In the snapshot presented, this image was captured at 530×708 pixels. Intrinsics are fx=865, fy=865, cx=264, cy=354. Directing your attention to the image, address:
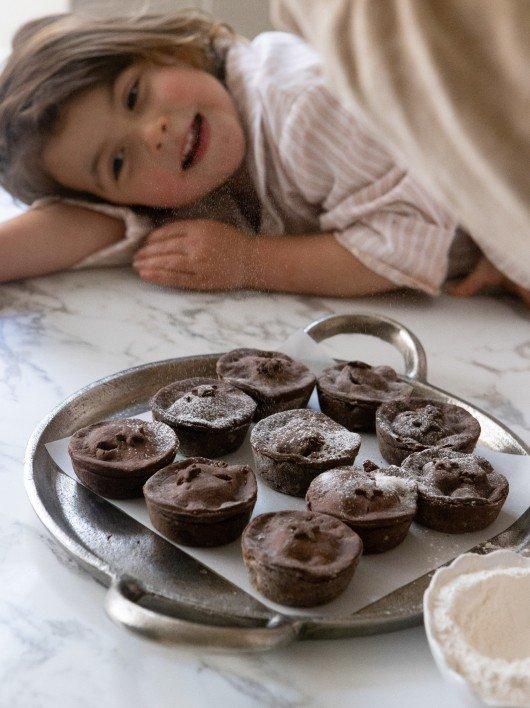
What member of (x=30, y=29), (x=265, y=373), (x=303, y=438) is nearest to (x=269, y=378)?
(x=265, y=373)

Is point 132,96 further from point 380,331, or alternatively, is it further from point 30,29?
point 380,331

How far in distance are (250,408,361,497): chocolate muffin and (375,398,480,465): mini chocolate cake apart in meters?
0.03

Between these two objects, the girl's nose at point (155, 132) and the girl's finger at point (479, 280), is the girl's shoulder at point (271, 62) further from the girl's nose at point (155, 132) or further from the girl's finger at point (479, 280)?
the girl's finger at point (479, 280)

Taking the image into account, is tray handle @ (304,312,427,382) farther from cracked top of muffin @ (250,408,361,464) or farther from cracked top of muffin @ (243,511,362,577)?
cracked top of muffin @ (243,511,362,577)

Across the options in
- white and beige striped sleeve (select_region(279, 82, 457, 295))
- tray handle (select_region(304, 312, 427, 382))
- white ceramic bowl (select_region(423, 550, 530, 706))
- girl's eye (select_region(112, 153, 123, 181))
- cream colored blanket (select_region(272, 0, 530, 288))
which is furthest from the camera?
girl's eye (select_region(112, 153, 123, 181))

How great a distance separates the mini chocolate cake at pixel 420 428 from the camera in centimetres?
65

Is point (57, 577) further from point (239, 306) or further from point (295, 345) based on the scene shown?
point (239, 306)

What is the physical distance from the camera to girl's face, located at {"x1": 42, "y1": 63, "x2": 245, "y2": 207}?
1.13 metres

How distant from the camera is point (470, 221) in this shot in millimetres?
169

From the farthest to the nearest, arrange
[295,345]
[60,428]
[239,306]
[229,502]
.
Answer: [239,306], [295,345], [60,428], [229,502]

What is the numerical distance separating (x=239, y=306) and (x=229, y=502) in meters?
0.50

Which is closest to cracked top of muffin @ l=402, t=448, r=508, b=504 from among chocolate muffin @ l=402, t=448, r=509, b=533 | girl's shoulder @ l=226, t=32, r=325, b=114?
chocolate muffin @ l=402, t=448, r=509, b=533

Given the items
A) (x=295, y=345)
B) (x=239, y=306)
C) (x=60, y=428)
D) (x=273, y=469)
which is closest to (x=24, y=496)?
(x=60, y=428)

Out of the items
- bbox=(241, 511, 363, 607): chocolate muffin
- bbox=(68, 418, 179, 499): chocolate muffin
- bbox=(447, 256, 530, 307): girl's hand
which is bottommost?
bbox=(447, 256, 530, 307): girl's hand
